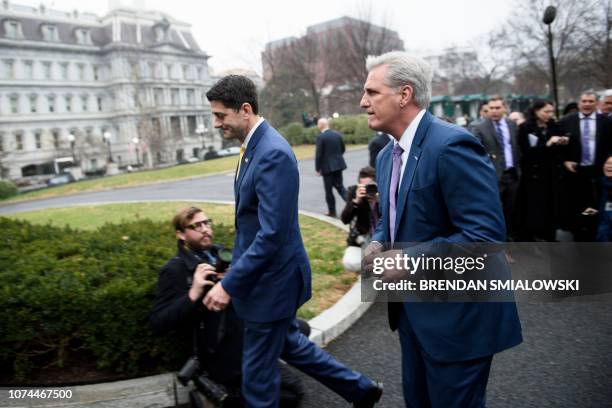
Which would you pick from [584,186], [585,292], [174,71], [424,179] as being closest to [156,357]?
[424,179]

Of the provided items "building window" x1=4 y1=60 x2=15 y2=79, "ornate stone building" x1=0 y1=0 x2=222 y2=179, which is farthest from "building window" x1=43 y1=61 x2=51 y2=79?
"building window" x1=4 y1=60 x2=15 y2=79

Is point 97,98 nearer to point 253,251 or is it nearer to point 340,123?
point 340,123

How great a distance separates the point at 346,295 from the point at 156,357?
6.81ft

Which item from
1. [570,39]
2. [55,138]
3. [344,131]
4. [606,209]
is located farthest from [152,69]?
[606,209]

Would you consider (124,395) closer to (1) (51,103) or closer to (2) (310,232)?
(2) (310,232)

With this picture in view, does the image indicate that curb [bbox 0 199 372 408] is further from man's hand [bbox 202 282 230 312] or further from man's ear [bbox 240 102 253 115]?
man's ear [bbox 240 102 253 115]

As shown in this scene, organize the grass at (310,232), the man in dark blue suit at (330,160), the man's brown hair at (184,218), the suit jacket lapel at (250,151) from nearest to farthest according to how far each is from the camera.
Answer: the suit jacket lapel at (250,151), the man's brown hair at (184,218), the grass at (310,232), the man in dark blue suit at (330,160)

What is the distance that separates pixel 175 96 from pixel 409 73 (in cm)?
7727

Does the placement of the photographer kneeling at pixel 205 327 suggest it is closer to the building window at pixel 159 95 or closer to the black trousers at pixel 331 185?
the black trousers at pixel 331 185

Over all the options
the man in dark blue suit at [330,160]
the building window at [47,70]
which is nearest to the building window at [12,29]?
the building window at [47,70]

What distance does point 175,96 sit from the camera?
244 ft

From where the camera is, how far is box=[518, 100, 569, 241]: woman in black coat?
5855 mm

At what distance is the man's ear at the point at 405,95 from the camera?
1892 mm

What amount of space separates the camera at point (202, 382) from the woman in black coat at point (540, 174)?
4.72 m
